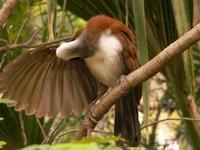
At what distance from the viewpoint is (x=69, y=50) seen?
2.51 metres

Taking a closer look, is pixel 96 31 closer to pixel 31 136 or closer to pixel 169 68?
pixel 169 68

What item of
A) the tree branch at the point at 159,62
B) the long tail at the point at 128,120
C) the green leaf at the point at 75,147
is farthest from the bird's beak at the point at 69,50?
the green leaf at the point at 75,147

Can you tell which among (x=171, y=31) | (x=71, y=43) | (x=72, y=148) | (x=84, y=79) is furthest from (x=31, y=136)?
(x=72, y=148)

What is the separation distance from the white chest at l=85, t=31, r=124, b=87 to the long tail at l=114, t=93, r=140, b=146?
13 cm

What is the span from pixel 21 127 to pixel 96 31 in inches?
23.2

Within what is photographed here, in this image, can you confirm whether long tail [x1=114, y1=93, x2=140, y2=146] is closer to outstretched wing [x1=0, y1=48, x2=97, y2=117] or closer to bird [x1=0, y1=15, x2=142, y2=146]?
bird [x1=0, y1=15, x2=142, y2=146]

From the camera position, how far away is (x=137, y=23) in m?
2.06

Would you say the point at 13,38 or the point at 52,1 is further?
the point at 13,38

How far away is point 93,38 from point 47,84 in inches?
14.3

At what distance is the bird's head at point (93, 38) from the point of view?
99.7 inches

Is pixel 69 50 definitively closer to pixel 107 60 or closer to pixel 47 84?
pixel 107 60

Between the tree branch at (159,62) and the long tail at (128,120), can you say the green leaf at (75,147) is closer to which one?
the tree branch at (159,62)

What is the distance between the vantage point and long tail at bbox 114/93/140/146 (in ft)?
8.71

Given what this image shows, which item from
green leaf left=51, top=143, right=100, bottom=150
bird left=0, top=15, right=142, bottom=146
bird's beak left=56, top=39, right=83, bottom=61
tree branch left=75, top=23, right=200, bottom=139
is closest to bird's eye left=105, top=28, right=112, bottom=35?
bird left=0, top=15, right=142, bottom=146
